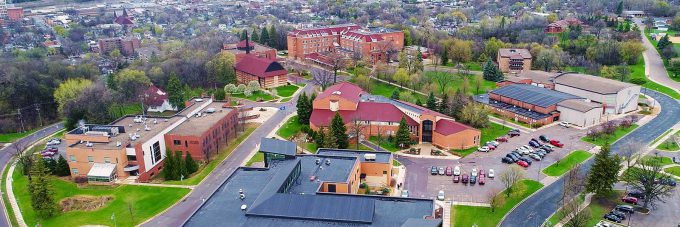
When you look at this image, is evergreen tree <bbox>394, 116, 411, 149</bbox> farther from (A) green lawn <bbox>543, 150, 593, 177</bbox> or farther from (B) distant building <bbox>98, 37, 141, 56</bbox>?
(B) distant building <bbox>98, 37, 141, 56</bbox>

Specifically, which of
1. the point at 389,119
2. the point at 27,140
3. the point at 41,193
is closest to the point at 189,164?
the point at 41,193

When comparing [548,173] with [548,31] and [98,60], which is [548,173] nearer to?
[548,31]

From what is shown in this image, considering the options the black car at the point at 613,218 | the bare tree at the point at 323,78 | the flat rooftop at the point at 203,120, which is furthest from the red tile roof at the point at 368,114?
the black car at the point at 613,218

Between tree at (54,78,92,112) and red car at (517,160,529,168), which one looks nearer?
red car at (517,160,529,168)

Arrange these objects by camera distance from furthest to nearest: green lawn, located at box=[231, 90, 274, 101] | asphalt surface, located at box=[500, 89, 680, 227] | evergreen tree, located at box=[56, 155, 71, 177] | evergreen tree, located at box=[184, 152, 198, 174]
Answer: green lawn, located at box=[231, 90, 274, 101] → evergreen tree, located at box=[56, 155, 71, 177] → evergreen tree, located at box=[184, 152, 198, 174] → asphalt surface, located at box=[500, 89, 680, 227]

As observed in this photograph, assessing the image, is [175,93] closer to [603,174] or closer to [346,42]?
[346,42]

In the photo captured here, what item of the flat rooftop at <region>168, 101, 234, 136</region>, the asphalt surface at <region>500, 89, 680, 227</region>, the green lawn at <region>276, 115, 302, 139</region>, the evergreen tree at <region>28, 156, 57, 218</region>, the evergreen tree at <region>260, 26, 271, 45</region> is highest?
the evergreen tree at <region>260, 26, 271, 45</region>

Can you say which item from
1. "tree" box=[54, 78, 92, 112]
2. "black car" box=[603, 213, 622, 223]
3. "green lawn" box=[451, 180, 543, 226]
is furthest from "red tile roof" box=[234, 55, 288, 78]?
"black car" box=[603, 213, 622, 223]
